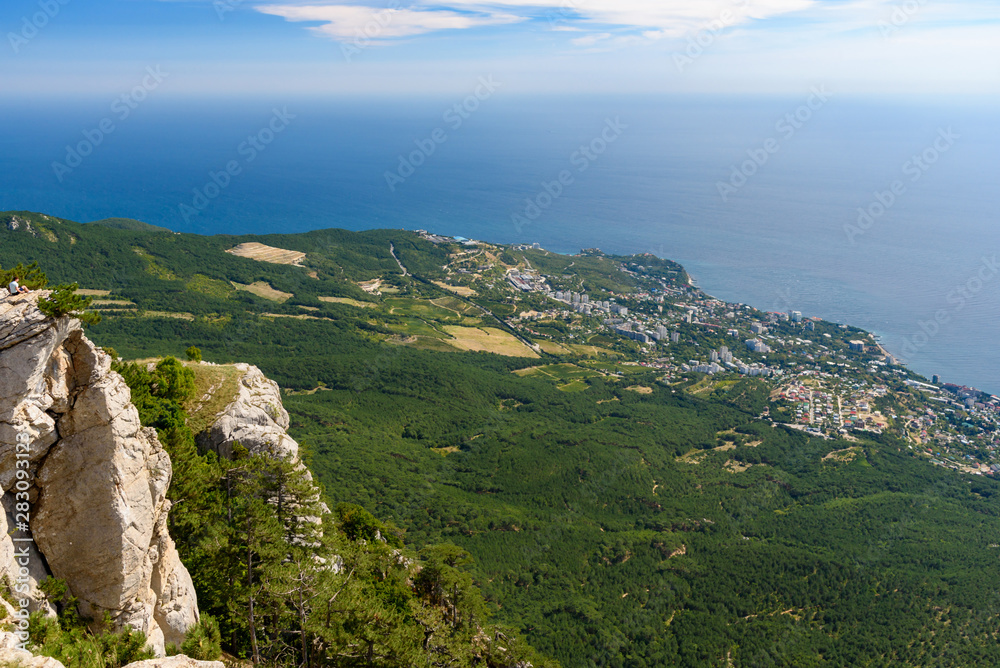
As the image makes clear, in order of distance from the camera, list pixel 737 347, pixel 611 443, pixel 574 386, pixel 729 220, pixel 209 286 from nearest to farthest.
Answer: pixel 611 443 → pixel 574 386 → pixel 209 286 → pixel 737 347 → pixel 729 220

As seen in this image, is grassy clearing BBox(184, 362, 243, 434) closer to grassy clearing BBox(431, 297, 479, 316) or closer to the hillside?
the hillside

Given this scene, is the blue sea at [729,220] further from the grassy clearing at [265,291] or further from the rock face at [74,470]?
the rock face at [74,470]

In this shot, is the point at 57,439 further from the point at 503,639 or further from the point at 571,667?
the point at 571,667

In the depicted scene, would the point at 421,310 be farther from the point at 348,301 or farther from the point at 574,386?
the point at 574,386

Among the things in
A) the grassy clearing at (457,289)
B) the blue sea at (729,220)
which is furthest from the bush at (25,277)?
the blue sea at (729,220)

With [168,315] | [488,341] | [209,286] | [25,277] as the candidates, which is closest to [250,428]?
[25,277]

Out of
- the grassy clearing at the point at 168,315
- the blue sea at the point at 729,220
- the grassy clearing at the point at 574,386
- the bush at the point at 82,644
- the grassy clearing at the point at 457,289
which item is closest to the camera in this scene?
the bush at the point at 82,644
